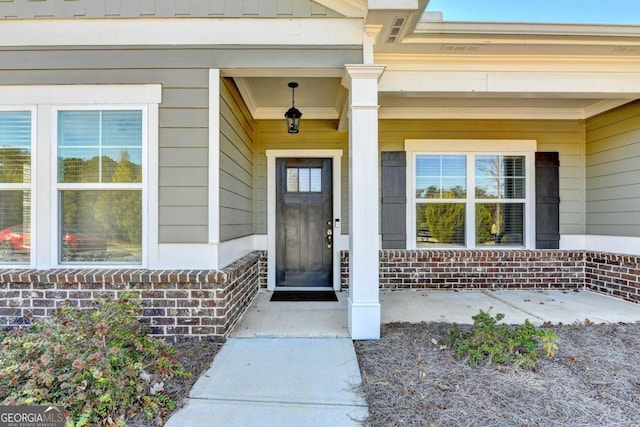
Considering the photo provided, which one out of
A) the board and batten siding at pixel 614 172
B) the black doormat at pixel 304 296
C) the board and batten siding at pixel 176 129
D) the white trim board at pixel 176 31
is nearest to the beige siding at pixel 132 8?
the white trim board at pixel 176 31

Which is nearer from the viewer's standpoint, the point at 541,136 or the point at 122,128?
the point at 122,128

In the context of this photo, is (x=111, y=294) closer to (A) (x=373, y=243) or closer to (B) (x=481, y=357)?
(A) (x=373, y=243)

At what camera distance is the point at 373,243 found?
3049mm

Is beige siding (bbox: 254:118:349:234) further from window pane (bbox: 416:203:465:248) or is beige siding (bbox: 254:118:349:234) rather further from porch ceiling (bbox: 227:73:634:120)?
window pane (bbox: 416:203:465:248)

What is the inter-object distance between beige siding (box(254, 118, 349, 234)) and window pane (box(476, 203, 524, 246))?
2.08 m

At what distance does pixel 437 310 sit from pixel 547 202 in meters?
2.62

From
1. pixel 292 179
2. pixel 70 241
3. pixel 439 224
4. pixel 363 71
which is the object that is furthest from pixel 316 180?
pixel 70 241

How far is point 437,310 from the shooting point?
3885mm

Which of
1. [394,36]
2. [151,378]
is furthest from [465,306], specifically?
[151,378]

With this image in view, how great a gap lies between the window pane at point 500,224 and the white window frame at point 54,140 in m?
4.45

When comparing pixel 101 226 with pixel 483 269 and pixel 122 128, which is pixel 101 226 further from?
pixel 483 269

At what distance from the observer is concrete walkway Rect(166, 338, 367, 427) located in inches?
77.3

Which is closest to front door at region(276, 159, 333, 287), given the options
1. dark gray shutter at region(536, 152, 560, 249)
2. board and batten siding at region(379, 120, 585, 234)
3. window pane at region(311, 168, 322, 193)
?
window pane at region(311, 168, 322, 193)

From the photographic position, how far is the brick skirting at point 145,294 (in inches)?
115
